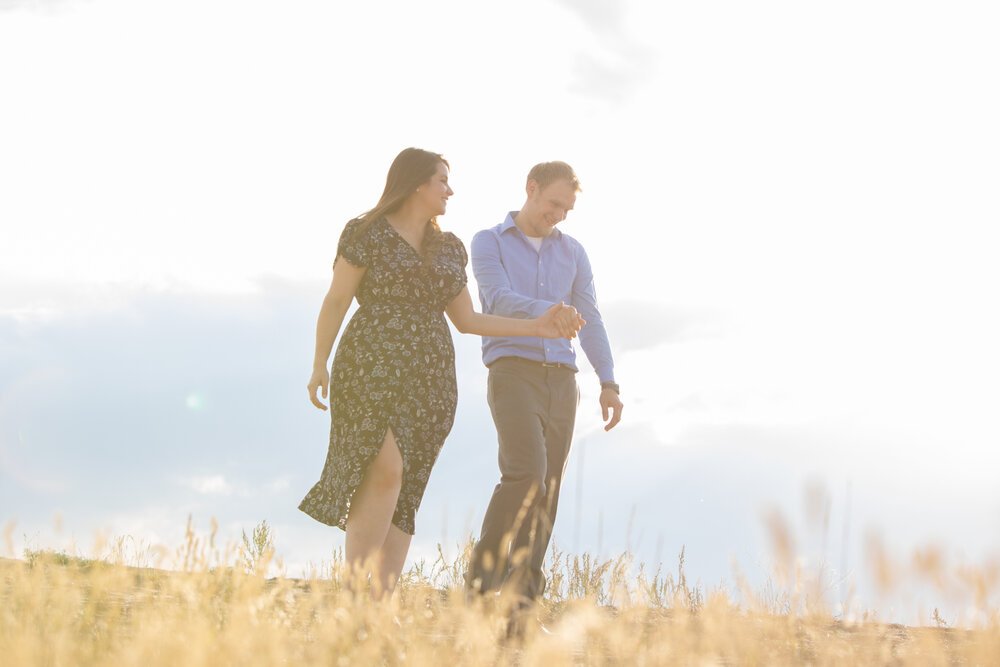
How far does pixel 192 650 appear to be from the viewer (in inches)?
110

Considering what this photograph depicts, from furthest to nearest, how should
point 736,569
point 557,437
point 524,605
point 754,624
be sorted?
point 557,437
point 524,605
point 754,624
point 736,569

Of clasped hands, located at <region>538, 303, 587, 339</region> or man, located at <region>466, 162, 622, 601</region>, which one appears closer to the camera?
clasped hands, located at <region>538, 303, 587, 339</region>

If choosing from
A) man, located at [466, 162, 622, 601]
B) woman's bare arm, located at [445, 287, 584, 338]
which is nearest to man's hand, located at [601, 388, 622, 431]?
man, located at [466, 162, 622, 601]

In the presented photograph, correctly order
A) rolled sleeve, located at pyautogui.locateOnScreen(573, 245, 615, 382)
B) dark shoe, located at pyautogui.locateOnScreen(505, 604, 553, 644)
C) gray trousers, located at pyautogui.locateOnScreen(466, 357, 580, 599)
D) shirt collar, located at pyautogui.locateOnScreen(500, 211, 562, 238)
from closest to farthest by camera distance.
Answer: dark shoe, located at pyautogui.locateOnScreen(505, 604, 553, 644) < gray trousers, located at pyautogui.locateOnScreen(466, 357, 580, 599) < shirt collar, located at pyautogui.locateOnScreen(500, 211, 562, 238) < rolled sleeve, located at pyautogui.locateOnScreen(573, 245, 615, 382)

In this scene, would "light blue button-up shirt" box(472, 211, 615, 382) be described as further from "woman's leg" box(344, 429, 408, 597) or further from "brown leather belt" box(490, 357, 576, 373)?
"woman's leg" box(344, 429, 408, 597)

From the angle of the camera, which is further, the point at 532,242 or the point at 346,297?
the point at 532,242

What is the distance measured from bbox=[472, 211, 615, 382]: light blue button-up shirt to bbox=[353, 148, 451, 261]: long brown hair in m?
0.62

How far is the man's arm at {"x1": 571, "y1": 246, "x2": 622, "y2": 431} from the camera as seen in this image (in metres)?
6.23

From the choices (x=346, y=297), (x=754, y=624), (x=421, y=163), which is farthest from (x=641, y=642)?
(x=421, y=163)

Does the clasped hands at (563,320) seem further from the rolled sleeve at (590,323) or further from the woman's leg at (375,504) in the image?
the rolled sleeve at (590,323)

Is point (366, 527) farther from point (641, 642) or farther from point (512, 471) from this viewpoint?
point (641, 642)

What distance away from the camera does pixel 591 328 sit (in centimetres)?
632

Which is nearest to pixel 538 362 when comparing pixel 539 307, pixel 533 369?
pixel 533 369

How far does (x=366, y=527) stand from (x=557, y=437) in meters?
1.35
